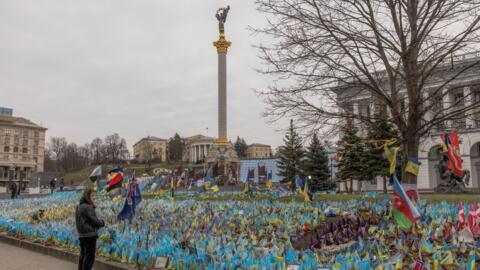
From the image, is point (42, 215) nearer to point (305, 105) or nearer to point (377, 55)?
point (305, 105)

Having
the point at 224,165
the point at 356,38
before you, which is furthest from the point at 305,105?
the point at 224,165

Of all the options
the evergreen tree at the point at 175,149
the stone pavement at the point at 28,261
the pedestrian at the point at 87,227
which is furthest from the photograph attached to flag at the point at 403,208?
the evergreen tree at the point at 175,149

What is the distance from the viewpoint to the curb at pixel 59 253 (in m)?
8.16

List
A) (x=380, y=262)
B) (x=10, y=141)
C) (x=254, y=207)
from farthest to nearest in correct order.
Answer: (x=10, y=141) → (x=254, y=207) → (x=380, y=262)

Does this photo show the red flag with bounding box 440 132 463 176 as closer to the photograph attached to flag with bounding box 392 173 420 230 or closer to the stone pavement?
the photograph attached to flag with bounding box 392 173 420 230

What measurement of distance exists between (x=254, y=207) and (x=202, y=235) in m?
5.50

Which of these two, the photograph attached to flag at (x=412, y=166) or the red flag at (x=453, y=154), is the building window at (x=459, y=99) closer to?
the red flag at (x=453, y=154)

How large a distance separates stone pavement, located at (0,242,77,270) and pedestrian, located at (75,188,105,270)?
65.6 inches

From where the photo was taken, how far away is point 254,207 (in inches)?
585

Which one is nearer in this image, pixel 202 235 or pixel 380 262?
pixel 380 262

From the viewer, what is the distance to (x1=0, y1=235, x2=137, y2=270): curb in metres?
8.16

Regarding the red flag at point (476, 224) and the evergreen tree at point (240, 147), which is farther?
the evergreen tree at point (240, 147)

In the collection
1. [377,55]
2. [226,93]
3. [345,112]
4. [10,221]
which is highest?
[226,93]

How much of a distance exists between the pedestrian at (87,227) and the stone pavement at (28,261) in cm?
167
